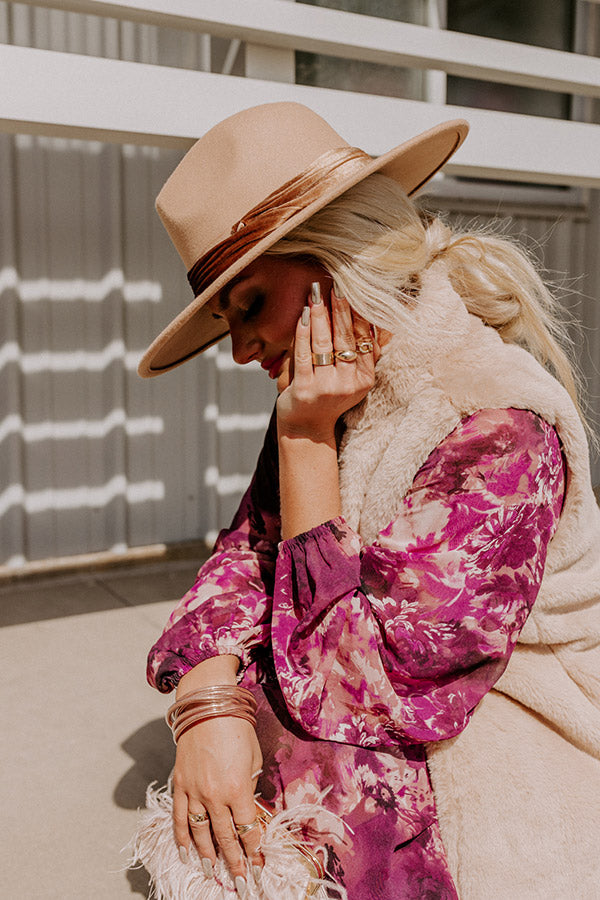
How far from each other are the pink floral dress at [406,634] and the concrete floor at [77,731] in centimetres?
70

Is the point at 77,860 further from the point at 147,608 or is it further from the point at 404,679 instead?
the point at 147,608

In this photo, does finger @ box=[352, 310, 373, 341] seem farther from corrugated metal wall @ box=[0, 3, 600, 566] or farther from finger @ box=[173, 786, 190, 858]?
corrugated metal wall @ box=[0, 3, 600, 566]

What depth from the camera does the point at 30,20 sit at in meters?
3.67

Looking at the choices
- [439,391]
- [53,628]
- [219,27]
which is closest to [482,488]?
[439,391]

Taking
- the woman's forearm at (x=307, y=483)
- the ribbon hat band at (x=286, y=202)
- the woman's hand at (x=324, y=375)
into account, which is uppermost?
Result: the ribbon hat band at (x=286, y=202)

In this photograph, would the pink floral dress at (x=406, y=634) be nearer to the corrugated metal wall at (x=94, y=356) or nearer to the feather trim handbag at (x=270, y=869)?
the feather trim handbag at (x=270, y=869)

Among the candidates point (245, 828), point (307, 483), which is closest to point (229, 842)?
point (245, 828)

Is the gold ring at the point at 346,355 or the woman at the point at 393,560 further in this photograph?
the gold ring at the point at 346,355

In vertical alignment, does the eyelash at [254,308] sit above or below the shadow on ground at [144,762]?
above

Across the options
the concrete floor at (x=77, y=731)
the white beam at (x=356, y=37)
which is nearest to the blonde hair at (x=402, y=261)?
the white beam at (x=356, y=37)

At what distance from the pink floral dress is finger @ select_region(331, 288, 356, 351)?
242mm

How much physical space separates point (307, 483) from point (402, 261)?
41 cm

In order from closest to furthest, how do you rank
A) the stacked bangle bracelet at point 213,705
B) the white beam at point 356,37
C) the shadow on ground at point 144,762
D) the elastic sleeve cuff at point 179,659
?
1. the stacked bangle bracelet at point 213,705
2. the elastic sleeve cuff at point 179,659
3. the shadow on ground at point 144,762
4. the white beam at point 356,37

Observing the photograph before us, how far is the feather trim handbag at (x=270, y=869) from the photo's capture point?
3.93ft
